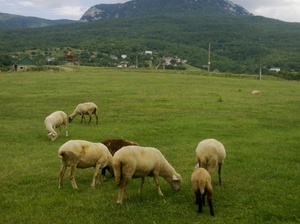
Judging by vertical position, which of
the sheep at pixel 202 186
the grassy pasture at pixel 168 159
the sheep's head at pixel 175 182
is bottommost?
the grassy pasture at pixel 168 159

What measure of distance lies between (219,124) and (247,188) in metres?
11.7

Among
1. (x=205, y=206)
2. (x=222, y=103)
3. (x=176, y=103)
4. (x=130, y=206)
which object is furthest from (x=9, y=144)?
(x=222, y=103)

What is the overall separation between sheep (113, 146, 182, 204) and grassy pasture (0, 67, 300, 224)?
0.43 m

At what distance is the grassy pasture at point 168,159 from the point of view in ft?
33.4

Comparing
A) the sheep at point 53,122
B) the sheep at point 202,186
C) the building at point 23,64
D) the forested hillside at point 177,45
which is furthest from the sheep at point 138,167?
the forested hillside at point 177,45

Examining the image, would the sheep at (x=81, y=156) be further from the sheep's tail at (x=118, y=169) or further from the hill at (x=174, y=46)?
the hill at (x=174, y=46)

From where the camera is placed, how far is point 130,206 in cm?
1050

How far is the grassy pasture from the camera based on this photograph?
10195mm

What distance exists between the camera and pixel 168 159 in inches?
611

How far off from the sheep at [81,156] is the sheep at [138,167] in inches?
55.7

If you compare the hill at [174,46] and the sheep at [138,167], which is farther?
the hill at [174,46]

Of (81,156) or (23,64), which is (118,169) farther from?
(23,64)

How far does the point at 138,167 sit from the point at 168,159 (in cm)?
491

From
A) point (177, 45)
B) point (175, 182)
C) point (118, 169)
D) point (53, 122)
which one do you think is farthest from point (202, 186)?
point (177, 45)
